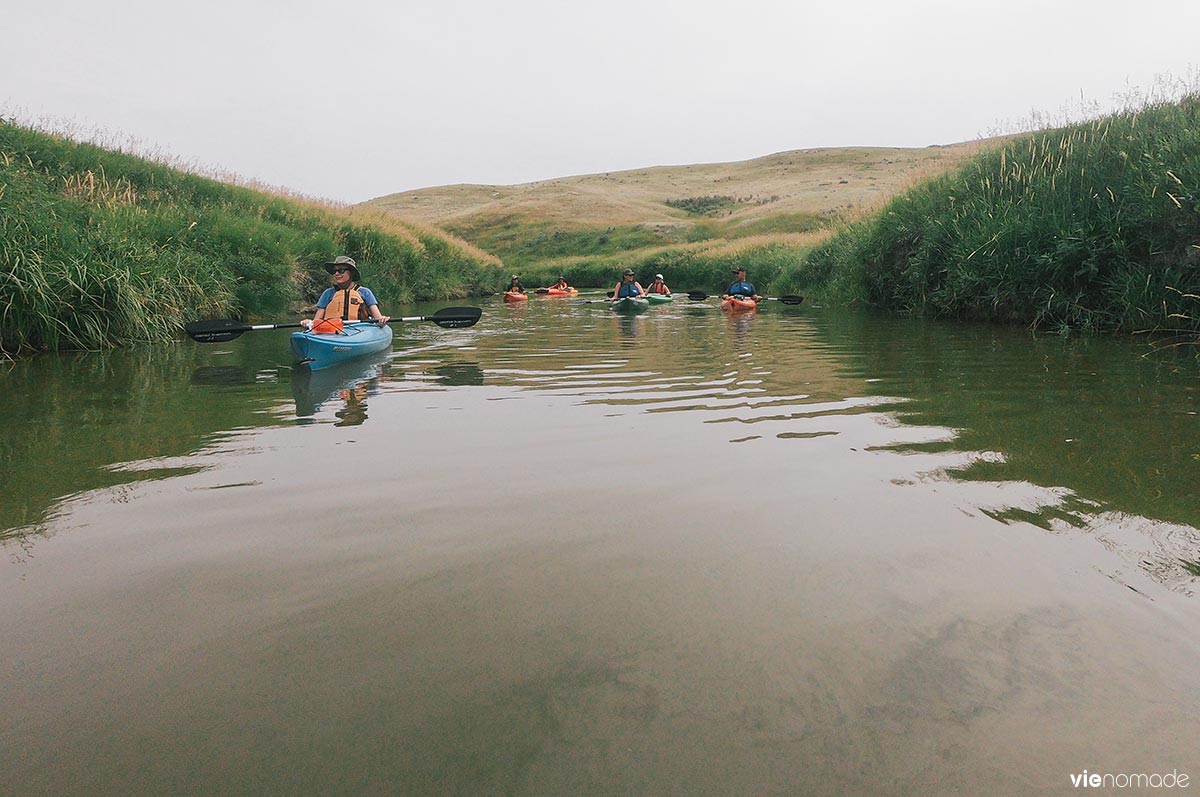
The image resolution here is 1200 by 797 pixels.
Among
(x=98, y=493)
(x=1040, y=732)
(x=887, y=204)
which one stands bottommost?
(x=1040, y=732)

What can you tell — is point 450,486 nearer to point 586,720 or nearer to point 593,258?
point 586,720

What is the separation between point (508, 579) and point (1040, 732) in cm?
161

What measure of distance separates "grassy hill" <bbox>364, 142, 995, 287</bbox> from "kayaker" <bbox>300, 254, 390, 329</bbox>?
38.2ft

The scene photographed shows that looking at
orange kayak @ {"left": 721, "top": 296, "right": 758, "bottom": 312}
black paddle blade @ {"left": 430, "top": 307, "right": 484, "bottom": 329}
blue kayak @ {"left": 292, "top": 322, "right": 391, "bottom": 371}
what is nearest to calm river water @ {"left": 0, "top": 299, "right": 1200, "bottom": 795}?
blue kayak @ {"left": 292, "top": 322, "right": 391, "bottom": 371}

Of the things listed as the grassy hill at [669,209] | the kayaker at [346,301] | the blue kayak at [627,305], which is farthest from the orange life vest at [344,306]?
the grassy hill at [669,209]

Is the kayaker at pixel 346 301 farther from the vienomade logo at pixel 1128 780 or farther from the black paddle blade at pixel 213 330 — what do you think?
the vienomade logo at pixel 1128 780

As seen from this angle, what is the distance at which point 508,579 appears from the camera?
8.62 feet

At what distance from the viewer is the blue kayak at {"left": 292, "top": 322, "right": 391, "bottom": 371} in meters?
7.98

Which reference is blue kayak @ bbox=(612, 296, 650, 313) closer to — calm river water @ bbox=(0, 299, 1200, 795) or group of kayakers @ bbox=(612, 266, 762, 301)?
group of kayakers @ bbox=(612, 266, 762, 301)

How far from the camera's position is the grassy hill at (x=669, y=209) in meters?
35.8

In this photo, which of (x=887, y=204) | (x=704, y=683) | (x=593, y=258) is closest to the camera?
(x=704, y=683)

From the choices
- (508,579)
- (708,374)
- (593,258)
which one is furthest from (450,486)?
(593,258)

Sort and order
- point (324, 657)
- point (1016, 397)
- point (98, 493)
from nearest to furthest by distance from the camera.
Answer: point (324, 657) < point (98, 493) < point (1016, 397)

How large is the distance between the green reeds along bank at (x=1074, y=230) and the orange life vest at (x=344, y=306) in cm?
908
